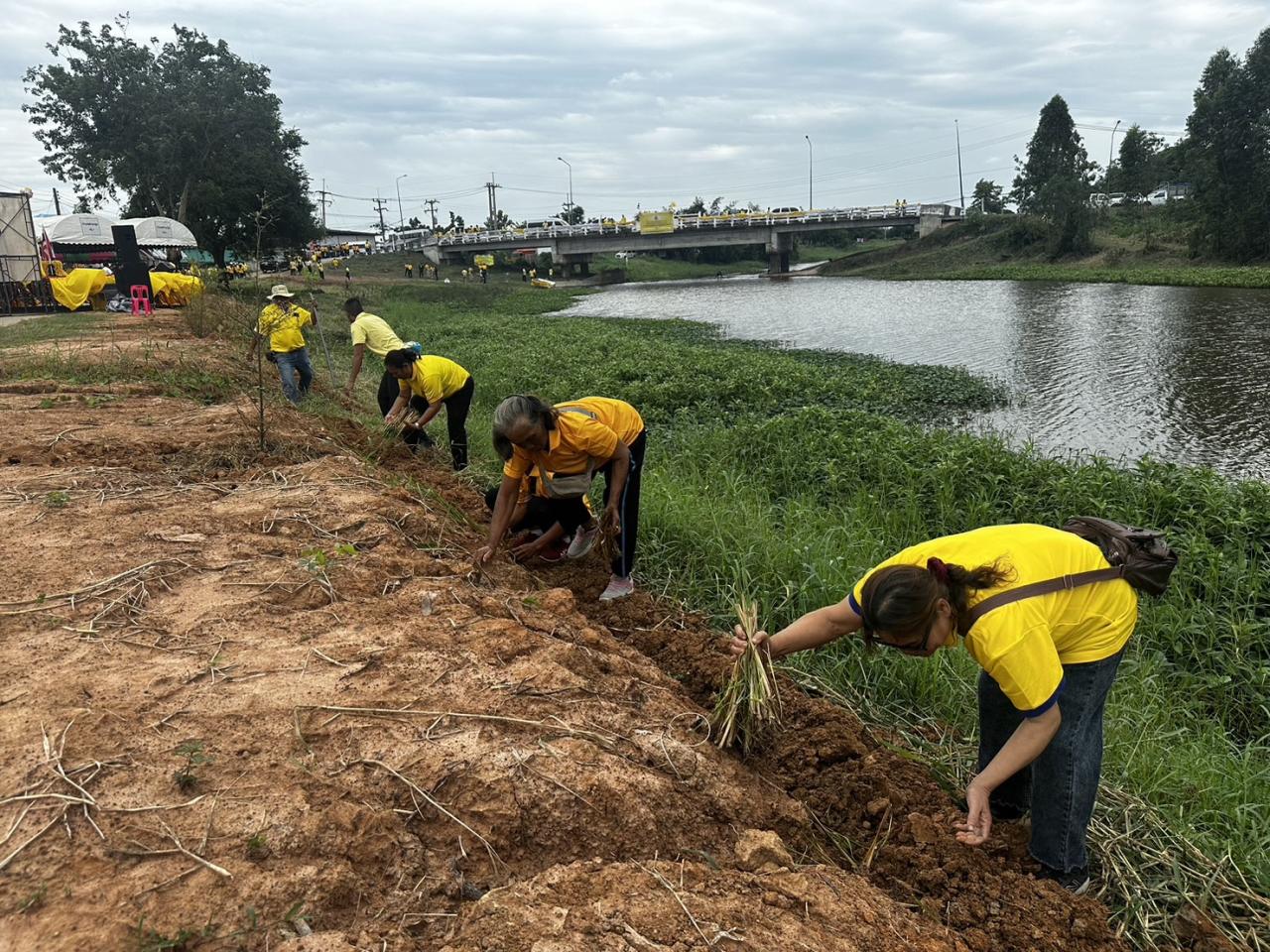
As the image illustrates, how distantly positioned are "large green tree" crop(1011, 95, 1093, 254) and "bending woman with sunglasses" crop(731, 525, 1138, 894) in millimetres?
46052

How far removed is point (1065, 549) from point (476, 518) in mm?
3850

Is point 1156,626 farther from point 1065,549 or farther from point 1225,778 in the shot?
point 1065,549

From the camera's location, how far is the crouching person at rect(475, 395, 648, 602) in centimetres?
364

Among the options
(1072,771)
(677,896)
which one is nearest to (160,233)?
(677,896)

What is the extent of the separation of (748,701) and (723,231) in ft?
180

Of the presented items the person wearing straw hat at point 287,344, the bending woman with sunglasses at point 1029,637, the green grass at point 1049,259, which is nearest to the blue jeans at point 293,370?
the person wearing straw hat at point 287,344

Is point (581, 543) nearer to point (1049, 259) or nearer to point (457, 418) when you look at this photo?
point (457, 418)

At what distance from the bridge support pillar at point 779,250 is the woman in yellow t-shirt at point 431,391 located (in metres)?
52.0

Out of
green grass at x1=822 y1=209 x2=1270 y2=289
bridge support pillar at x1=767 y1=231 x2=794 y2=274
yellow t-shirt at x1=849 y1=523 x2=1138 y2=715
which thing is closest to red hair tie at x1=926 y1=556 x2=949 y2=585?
yellow t-shirt at x1=849 y1=523 x2=1138 y2=715

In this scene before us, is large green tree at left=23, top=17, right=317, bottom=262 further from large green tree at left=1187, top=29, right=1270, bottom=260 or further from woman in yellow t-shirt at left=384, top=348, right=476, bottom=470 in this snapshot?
large green tree at left=1187, top=29, right=1270, bottom=260

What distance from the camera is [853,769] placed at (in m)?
2.95

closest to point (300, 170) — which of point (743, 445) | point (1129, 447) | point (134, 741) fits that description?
point (743, 445)

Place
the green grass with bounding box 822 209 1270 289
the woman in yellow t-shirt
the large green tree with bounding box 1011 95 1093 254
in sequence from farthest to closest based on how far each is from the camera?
the large green tree with bounding box 1011 95 1093 254 → the green grass with bounding box 822 209 1270 289 → the woman in yellow t-shirt

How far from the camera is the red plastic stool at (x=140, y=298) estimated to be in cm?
1734
